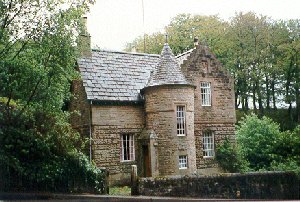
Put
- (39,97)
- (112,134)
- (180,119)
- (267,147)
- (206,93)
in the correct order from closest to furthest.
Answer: (39,97), (112,134), (267,147), (180,119), (206,93)

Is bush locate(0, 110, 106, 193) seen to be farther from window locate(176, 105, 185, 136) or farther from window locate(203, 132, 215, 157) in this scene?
window locate(203, 132, 215, 157)

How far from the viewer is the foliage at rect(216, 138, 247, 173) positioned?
22.9 m

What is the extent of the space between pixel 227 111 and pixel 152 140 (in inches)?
270

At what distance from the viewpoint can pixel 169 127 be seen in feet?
68.7

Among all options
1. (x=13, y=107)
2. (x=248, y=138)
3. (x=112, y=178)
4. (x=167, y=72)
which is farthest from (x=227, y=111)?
(x=13, y=107)

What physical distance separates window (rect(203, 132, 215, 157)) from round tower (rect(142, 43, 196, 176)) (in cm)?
219

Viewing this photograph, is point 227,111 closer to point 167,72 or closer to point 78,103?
point 167,72

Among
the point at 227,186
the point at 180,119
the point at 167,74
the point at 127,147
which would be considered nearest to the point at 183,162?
the point at 180,119

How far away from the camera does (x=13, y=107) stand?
42.7 feet

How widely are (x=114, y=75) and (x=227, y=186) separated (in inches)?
422

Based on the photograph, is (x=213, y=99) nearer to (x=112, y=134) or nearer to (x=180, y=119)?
(x=180, y=119)

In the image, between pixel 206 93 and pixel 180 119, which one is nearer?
pixel 180 119

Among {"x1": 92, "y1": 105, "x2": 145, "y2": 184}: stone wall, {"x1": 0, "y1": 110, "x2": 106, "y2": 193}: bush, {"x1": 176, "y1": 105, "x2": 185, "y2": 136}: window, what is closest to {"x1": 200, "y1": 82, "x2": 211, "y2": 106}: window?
{"x1": 176, "y1": 105, "x2": 185, "y2": 136}: window

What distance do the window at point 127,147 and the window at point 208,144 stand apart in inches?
212
